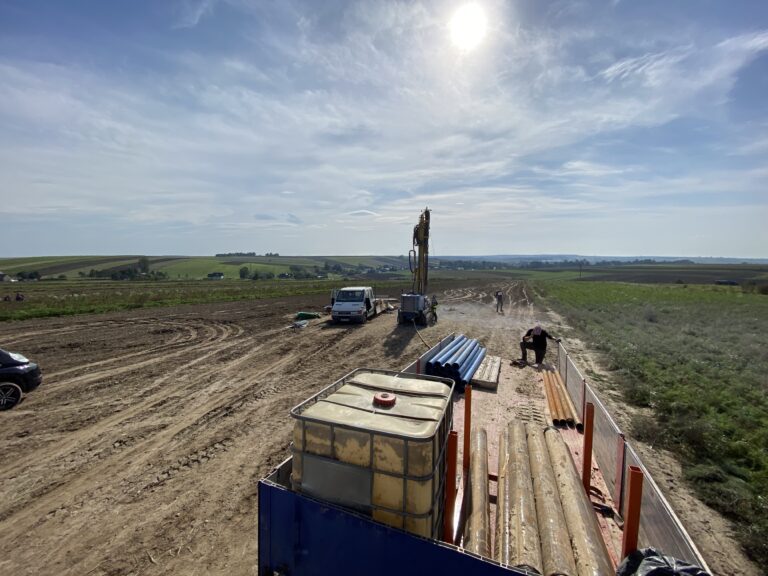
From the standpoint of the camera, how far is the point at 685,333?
2220 centimetres

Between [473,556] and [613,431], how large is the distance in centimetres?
408

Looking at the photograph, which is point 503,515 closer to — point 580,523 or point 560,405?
point 580,523

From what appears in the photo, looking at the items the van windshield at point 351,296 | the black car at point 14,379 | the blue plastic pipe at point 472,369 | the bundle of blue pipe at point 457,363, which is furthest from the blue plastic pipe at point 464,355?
the black car at point 14,379

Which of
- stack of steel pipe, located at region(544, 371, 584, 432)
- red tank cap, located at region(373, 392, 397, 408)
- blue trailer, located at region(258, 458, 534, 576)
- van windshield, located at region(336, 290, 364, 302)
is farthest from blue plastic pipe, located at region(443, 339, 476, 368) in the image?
van windshield, located at region(336, 290, 364, 302)

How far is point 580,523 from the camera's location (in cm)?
474

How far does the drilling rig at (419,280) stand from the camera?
22.8 meters

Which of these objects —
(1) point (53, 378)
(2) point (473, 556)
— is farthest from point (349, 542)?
(1) point (53, 378)

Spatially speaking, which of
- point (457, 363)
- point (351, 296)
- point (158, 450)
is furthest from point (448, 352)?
point (351, 296)

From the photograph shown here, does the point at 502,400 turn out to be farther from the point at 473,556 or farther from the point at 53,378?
the point at 53,378

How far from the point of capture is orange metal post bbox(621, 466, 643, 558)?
391 cm

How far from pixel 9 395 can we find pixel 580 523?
1275 cm

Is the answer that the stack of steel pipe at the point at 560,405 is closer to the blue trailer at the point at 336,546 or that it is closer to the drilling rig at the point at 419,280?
the blue trailer at the point at 336,546

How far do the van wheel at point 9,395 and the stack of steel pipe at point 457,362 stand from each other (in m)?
10.9

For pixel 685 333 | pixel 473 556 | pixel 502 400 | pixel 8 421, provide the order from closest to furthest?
pixel 473 556, pixel 8 421, pixel 502 400, pixel 685 333
